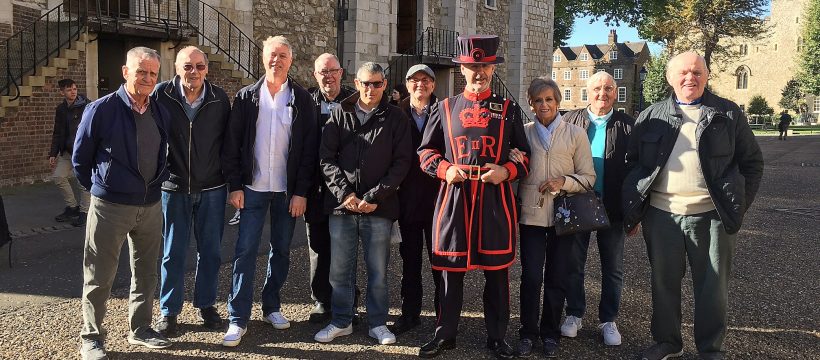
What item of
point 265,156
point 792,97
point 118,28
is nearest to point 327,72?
point 265,156

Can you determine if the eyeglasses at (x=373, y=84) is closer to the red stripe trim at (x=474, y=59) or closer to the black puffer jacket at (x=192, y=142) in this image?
the red stripe trim at (x=474, y=59)

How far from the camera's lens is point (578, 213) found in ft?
14.3

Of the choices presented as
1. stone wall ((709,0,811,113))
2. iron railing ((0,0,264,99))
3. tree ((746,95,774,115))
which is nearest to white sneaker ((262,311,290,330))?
iron railing ((0,0,264,99))

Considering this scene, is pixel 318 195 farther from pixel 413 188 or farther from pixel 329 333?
pixel 329 333

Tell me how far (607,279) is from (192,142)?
299 centimetres

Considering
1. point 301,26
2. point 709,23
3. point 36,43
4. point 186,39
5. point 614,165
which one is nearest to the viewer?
point 614,165

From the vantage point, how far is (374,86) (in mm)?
4477

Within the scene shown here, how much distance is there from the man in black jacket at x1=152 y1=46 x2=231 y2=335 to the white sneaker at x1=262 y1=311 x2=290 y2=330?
1.28ft

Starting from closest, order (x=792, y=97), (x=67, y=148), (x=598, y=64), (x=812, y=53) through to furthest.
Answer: (x=67, y=148), (x=812, y=53), (x=792, y=97), (x=598, y=64)

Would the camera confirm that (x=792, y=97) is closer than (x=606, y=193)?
No

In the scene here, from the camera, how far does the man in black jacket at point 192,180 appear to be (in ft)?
14.7

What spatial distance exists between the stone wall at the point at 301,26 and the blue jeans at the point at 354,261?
11.7 metres

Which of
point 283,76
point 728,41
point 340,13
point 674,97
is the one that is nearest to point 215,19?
point 340,13

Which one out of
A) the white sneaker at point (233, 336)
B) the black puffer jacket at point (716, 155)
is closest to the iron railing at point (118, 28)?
the white sneaker at point (233, 336)
